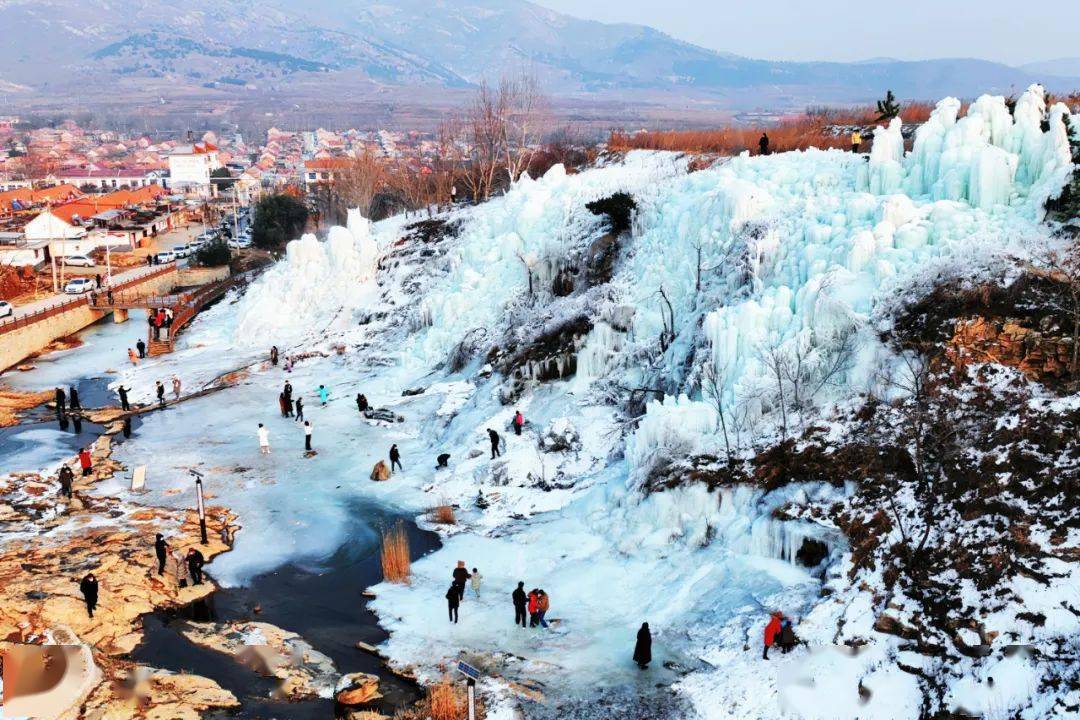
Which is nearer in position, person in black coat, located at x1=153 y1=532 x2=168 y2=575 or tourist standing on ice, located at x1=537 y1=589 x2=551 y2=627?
tourist standing on ice, located at x1=537 y1=589 x2=551 y2=627

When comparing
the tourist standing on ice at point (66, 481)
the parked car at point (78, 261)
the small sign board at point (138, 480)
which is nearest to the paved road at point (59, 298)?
the parked car at point (78, 261)

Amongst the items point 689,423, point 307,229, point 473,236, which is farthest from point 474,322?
point 307,229

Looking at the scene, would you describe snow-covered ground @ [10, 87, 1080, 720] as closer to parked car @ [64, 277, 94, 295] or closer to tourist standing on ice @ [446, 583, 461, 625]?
tourist standing on ice @ [446, 583, 461, 625]

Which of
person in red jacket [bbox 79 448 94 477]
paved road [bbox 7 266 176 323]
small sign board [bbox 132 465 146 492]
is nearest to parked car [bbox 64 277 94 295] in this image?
paved road [bbox 7 266 176 323]

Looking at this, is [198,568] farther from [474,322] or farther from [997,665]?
[474,322]

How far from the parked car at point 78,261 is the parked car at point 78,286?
28.7 ft

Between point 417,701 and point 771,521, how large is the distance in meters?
7.72

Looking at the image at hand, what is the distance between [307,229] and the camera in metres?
67.2

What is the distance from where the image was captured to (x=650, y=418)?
843 inches

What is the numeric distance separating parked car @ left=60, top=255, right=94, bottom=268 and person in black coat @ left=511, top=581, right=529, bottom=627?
55494mm

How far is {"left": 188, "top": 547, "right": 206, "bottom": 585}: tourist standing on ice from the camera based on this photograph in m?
19.2

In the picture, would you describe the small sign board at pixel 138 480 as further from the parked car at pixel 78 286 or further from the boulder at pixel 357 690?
the parked car at pixel 78 286

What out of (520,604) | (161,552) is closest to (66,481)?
(161,552)

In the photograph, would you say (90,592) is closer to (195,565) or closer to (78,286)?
(195,565)
